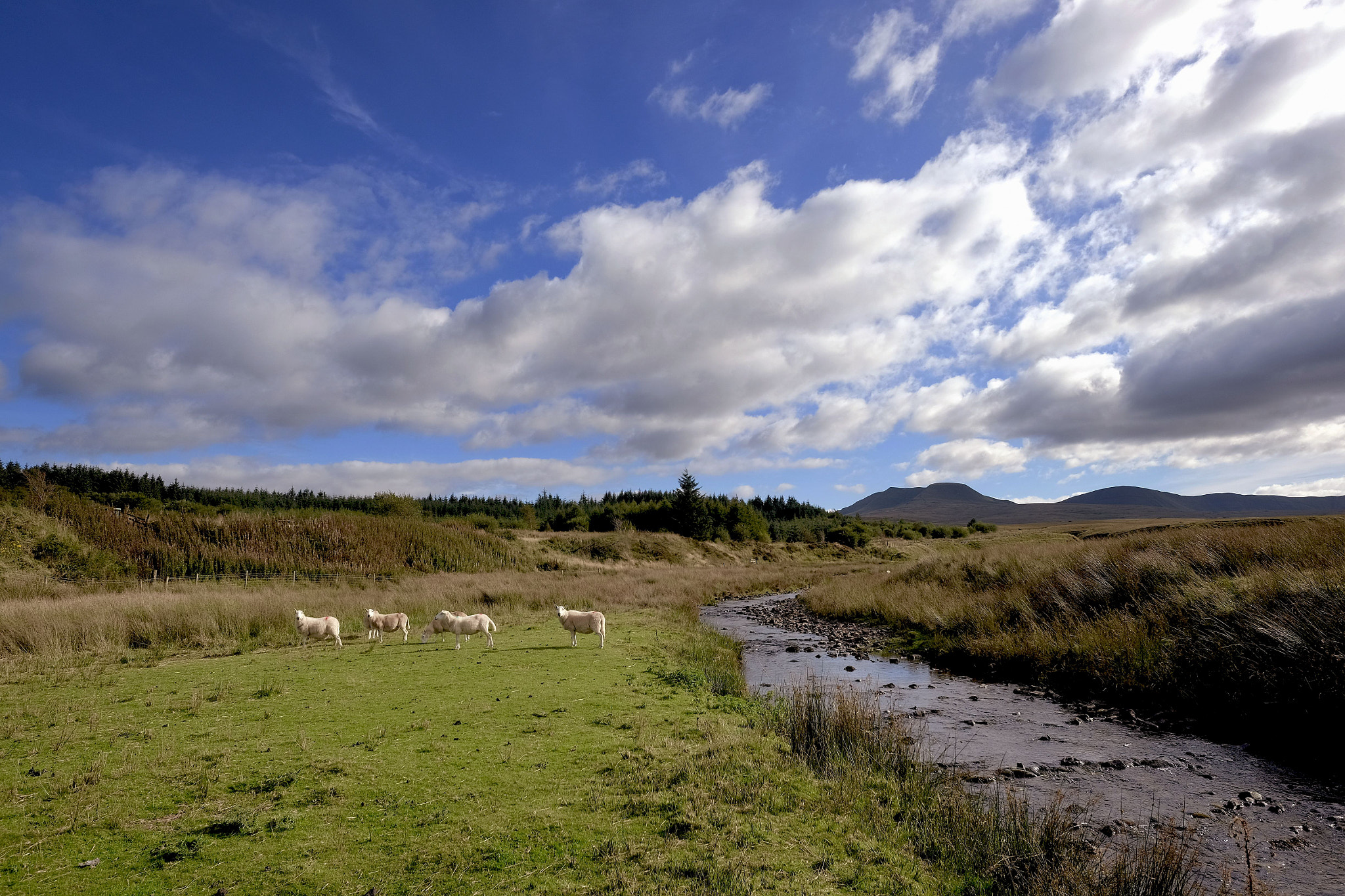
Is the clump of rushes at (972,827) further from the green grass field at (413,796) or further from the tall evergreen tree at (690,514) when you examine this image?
the tall evergreen tree at (690,514)

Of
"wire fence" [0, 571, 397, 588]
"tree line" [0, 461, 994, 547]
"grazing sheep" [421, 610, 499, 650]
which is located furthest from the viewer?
"tree line" [0, 461, 994, 547]

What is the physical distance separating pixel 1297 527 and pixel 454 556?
4649 cm

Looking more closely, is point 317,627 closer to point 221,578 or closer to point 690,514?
point 221,578

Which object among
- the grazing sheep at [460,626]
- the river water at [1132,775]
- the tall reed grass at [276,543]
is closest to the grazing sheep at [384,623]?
the grazing sheep at [460,626]

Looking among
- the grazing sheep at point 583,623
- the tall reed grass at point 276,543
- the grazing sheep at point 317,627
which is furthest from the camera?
the tall reed grass at point 276,543

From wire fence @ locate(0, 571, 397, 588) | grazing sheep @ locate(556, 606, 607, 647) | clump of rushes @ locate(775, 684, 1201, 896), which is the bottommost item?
clump of rushes @ locate(775, 684, 1201, 896)

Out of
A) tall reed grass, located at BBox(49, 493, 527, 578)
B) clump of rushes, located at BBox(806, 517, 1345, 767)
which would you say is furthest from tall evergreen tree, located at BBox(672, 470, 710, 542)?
clump of rushes, located at BBox(806, 517, 1345, 767)

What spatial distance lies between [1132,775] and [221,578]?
36975 millimetres

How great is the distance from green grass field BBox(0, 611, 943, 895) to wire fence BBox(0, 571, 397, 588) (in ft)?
64.0

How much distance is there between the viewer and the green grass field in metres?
4.88

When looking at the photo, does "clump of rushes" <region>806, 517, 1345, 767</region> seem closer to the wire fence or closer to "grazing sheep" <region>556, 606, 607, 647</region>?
"grazing sheep" <region>556, 606, 607, 647</region>

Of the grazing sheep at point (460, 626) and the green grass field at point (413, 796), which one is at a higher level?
the grazing sheep at point (460, 626)

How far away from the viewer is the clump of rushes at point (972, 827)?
5.37m

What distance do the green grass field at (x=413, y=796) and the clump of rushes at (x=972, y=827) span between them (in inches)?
17.7
